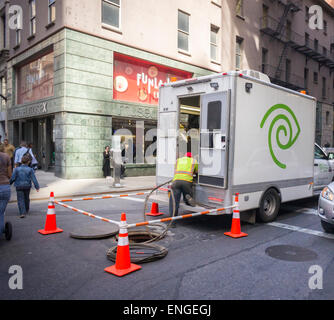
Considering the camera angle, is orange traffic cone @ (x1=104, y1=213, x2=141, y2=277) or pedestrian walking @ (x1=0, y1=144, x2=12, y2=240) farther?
pedestrian walking @ (x1=0, y1=144, x2=12, y2=240)

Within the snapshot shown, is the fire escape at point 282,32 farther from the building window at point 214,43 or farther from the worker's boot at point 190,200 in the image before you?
the worker's boot at point 190,200

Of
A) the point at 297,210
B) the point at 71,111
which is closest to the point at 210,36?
the point at 71,111

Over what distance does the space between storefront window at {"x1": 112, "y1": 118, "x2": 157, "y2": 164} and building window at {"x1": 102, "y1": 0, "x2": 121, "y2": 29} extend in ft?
16.2

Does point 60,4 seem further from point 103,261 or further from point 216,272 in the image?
point 216,272

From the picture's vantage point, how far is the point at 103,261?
489 centimetres

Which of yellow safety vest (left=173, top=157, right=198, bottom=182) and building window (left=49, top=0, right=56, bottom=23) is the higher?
building window (left=49, top=0, right=56, bottom=23)

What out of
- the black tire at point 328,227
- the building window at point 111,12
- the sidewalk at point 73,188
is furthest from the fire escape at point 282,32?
the black tire at point 328,227

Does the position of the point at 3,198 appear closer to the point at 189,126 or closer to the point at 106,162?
the point at 189,126

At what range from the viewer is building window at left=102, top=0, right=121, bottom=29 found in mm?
15656

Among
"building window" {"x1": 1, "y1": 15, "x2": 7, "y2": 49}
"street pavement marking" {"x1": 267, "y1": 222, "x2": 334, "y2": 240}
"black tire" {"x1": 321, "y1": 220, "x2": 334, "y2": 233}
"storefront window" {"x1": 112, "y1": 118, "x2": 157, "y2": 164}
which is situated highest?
"building window" {"x1": 1, "y1": 15, "x2": 7, "y2": 49}

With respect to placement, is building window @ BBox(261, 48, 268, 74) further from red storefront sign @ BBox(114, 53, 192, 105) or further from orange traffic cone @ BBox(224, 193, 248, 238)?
orange traffic cone @ BBox(224, 193, 248, 238)

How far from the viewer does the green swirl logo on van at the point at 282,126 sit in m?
7.26

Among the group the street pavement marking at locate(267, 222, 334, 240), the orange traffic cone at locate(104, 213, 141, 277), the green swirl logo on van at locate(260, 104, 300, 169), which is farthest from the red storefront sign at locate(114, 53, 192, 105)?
the orange traffic cone at locate(104, 213, 141, 277)

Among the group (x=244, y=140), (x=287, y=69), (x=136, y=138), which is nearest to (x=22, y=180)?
(x=244, y=140)
